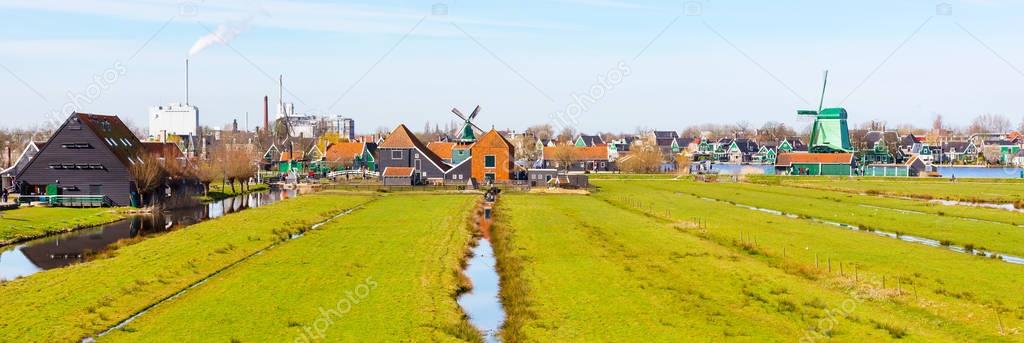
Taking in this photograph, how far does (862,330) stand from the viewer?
21.3 metres

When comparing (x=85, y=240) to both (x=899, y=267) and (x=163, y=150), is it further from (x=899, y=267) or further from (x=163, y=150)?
(x=163, y=150)

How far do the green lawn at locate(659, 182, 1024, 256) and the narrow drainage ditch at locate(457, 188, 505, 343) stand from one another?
2310 cm

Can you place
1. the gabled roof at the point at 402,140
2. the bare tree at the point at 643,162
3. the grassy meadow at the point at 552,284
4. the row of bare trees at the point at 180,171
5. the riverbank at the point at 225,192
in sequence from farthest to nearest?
the bare tree at the point at 643,162 < the gabled roof at the point at 402,140 < the riverbank at the point at 225,192 < the row of bare trees at the point at 180,171 < the grassy meadow at the point at 552,284

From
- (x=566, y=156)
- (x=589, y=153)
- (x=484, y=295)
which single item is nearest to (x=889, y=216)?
(x=484, y=295)

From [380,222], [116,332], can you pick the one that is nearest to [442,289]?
[116,332]

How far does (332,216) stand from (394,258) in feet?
82.0

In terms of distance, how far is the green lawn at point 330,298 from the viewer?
69.7ft

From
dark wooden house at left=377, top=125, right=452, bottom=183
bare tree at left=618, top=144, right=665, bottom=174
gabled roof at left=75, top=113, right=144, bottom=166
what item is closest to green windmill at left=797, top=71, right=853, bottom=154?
bare tree at left=618, top=144, right=665, bottom=174

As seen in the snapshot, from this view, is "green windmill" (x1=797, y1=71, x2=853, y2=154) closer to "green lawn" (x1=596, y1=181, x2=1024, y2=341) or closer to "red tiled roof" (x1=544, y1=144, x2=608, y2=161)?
"red tiled roof" (x1=544, y1=144, x2=608, y2=161)

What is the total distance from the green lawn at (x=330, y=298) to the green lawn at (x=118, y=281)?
1.18m

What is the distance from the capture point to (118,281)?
94.0 ft

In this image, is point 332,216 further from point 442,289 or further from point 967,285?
point 967,285

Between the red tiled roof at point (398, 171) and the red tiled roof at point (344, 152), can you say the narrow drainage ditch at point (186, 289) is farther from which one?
the red tiled roof at point (344, 152)

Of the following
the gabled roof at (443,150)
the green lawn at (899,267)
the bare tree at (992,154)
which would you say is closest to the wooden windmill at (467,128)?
the gabled roof at (443,150)
